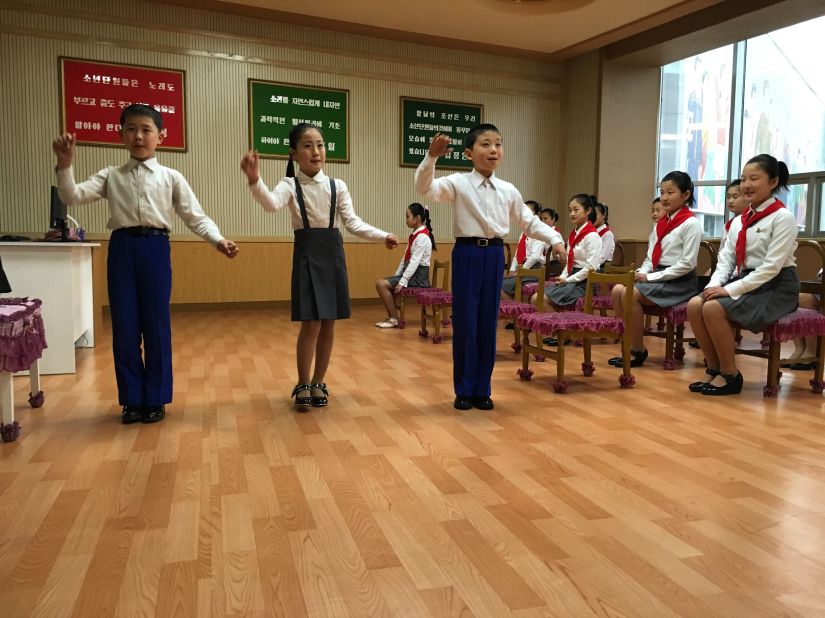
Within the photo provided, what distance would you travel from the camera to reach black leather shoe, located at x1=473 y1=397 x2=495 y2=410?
3010mm

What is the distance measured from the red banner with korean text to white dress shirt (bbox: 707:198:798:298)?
5.24 metres

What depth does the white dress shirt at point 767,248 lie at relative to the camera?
3.25 m

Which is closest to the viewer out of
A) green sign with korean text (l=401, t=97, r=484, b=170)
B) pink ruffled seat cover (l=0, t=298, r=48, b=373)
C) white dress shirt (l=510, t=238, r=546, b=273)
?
pink ruffled seat cover (l=0, t=298, r=48, b=373)

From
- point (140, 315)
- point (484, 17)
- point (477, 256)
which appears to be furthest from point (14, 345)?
point (484, 17)

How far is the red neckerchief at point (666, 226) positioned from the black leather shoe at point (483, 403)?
1.85 m

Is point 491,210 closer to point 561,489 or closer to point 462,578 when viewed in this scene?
point 561,489

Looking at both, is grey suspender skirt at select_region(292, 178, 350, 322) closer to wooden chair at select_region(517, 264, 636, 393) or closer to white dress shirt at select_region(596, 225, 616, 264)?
wooden chair at select_region(517, 264, 636, 393)

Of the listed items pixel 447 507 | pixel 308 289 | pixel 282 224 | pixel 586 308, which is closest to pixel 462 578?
pixel 447 507

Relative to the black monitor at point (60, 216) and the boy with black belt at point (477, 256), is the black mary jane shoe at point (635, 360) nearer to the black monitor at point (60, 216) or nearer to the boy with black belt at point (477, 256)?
the boy with black belt at point (477, 256)

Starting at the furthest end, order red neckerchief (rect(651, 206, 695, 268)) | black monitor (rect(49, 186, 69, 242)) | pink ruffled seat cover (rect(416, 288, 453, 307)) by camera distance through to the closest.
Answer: pink ruffled seat cover (rect(416, 288, 453, 307)), red neckerchief (rect(651, 206, 695, 268)), black monitor (rect(49, 186, 69, 242))

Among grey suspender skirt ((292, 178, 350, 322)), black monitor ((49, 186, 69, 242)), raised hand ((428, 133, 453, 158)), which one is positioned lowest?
grey suspender skirt ((292, 178, 350, 322))

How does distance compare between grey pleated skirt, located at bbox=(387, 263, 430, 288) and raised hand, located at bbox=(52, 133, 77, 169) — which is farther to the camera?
grey pleated skirt, located at bbox=(387, 263, 430, 288)

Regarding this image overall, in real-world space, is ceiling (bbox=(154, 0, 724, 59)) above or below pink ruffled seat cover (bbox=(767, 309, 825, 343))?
above

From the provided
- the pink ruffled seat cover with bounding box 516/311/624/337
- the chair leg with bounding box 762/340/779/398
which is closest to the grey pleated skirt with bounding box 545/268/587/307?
the pink ruffled seat cover with bounding box 516/311/624/337
